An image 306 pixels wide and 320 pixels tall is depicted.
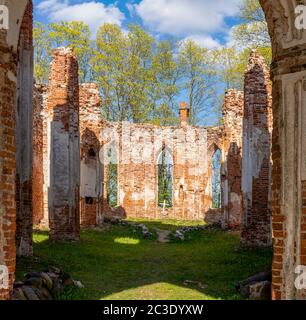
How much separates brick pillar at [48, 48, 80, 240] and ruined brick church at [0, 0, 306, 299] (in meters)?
0.03

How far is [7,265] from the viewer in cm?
482

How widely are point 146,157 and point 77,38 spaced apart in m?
10.7

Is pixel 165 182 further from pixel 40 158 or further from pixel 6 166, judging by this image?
pixel 6 166

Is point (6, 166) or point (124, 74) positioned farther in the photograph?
point (124, 74)

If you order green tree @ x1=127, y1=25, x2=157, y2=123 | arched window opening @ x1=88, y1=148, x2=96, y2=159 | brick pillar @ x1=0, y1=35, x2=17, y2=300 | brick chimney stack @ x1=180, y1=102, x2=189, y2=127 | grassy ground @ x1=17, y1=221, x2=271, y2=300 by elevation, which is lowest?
grassy ground @ x1=17, y1=221, x2=271, y2=300

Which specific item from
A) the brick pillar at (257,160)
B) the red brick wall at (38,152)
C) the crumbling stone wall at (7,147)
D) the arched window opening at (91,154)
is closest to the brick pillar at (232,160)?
the arched window opening at (91,154)

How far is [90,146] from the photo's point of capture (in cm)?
2019

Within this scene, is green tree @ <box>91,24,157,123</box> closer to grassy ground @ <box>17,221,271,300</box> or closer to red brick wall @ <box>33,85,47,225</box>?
red brick wall @ <box>33,85,47,225</box>

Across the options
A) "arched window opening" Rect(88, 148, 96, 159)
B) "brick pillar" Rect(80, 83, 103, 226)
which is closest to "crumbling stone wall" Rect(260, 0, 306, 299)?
"brick pillar" Rect(80, 83, 103, 226)

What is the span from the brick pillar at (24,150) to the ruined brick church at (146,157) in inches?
1.0

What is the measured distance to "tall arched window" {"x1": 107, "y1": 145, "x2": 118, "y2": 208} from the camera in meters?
27.3

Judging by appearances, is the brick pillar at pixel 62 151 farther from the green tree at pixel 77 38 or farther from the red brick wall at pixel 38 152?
the green tree at pixel 77 38

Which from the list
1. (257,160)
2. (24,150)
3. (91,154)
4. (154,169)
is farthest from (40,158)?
(257,160)

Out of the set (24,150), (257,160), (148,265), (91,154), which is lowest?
(148,265)
